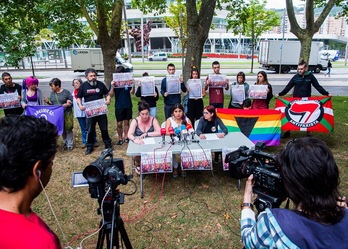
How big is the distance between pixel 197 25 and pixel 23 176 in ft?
28.7

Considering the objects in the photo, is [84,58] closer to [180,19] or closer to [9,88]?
[180,19]

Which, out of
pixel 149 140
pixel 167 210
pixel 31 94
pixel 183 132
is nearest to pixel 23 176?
pixel 167 210

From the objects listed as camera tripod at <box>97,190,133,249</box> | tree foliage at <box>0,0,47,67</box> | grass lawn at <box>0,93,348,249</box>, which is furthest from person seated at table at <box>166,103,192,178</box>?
tree foliage at <box>0,0,47,67</box>

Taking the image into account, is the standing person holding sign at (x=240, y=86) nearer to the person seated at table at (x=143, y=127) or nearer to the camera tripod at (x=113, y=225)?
the person seated at table at (x=143, y=127)

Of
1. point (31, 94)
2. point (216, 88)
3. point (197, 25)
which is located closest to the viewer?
point (31, 94)

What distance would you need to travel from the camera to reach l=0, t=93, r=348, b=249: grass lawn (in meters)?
3.56

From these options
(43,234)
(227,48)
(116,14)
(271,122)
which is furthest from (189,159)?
(227,48)

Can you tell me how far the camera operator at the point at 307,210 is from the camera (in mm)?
1293

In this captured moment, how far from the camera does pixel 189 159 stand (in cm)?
449

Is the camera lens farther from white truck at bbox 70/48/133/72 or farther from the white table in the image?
white truck at bbox 70/48/133/72

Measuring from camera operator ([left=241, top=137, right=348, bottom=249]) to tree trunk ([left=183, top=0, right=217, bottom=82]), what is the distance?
329 inches

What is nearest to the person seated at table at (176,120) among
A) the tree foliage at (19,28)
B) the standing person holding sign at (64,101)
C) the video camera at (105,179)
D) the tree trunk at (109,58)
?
the standing person holding sign at (64,101)

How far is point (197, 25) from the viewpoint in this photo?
30.0ft

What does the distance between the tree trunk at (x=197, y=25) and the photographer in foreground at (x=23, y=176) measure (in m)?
8.52
